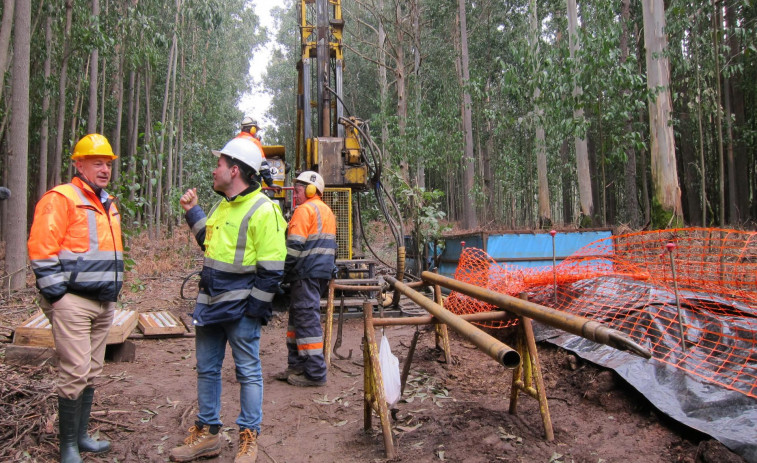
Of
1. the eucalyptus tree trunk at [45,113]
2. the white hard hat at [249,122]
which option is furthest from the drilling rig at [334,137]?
the eucalyptus tree trunk at [45,113]

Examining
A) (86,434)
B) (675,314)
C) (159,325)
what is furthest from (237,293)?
(159,325)

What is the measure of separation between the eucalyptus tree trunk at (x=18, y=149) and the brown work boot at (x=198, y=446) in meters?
5.28

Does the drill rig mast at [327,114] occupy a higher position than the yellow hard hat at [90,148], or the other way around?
the drill rig mast at [327,114]

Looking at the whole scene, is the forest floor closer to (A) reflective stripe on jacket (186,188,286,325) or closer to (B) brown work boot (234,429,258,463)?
(B) brown work boot (234,429,258,463)

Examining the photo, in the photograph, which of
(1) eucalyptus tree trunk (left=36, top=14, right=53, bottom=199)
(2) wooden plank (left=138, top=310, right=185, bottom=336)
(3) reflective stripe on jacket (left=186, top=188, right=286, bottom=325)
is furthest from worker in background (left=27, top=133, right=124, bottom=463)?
(1) eucalyptus tree trunk (left=36, top=14, right=53, bottom=199)

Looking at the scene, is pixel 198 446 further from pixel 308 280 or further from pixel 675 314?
pixel 675 314

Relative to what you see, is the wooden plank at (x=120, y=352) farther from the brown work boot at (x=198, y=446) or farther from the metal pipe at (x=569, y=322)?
the metal pipe at (x=569, y=322)

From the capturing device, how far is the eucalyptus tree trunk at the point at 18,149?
704cm

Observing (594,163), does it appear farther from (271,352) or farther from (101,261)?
(101,261)

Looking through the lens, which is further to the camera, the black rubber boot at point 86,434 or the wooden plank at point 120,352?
the wooden plank at point 120,352

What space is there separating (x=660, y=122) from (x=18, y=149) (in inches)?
465

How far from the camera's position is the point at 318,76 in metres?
8.30

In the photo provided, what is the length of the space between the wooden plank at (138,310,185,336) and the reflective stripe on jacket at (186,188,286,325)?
3.59 m

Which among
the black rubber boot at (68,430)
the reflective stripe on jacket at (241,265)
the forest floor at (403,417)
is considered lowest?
the forest floor at (403,417)
